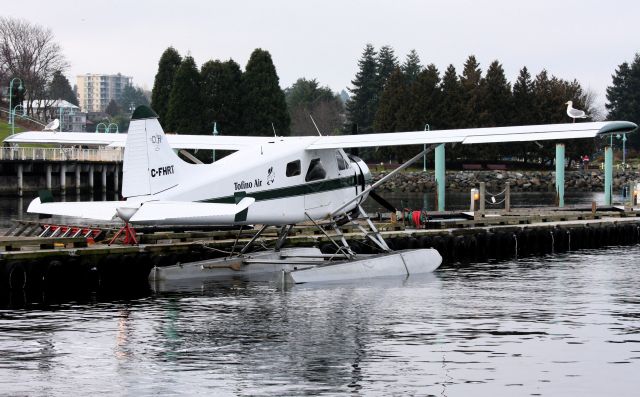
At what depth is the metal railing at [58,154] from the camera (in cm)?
7738

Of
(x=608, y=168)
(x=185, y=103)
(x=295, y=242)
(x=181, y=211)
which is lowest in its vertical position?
(x=295, y=242)

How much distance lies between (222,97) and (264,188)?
77439 mm

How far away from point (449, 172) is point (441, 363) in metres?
85.7

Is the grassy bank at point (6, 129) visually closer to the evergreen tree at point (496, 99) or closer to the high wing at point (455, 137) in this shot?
the evergreen tree at point (496, 99)

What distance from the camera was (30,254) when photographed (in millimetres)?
23516

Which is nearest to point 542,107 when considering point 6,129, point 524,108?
point 524,108

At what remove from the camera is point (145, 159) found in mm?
21531

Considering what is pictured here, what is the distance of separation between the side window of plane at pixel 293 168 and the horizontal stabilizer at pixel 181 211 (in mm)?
2293

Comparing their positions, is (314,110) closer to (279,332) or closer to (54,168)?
(54,168)

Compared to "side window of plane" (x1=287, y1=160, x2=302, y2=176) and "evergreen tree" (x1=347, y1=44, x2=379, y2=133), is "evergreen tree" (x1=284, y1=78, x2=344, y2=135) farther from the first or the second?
"side window of plane" (x1=287, y1=160, x2=302, y2=176)

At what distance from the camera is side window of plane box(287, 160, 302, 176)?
947 inches

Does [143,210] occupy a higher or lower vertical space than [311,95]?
lower

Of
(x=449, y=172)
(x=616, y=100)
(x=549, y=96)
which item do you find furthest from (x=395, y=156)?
(x=616, y=100)

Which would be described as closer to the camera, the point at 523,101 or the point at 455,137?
the point at 455,137
